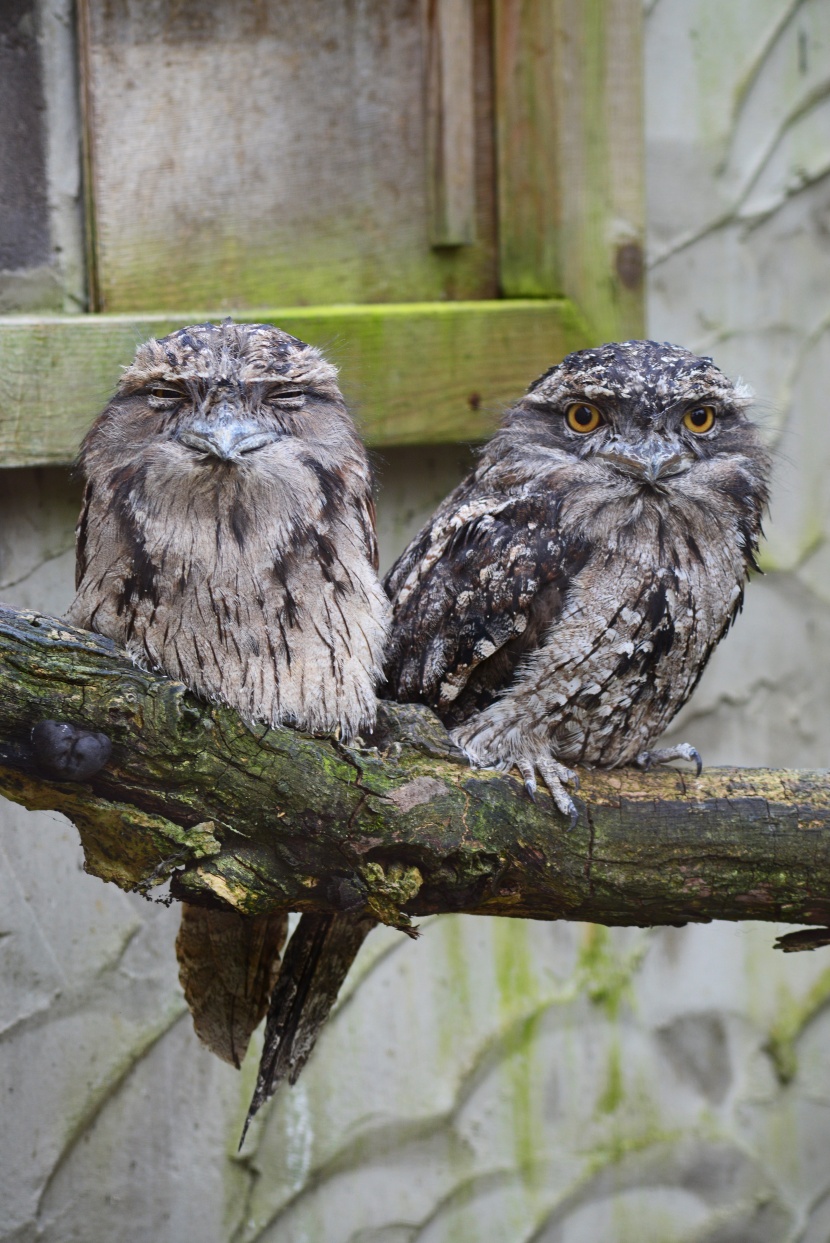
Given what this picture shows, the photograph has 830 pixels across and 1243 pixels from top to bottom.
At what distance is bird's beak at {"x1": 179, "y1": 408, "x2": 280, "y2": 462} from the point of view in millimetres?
1689

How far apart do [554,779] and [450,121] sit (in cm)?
165

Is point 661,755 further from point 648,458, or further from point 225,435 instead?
point 225,435

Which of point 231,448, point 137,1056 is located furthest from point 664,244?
point 137,1056

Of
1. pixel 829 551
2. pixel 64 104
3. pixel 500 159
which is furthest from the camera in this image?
pixel 829 551

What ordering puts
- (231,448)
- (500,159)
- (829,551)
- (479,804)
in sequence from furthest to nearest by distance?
(829,551) < (500,159) < (479,804) < (231,448)

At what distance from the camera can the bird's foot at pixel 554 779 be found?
76.5 inches

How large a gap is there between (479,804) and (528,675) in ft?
1.03

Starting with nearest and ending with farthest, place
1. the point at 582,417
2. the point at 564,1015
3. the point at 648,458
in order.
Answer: the point at 648,458 < the point at 582,417 < the point at 564,1015

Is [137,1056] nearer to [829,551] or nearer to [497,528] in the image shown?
[497,528]

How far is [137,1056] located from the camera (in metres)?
2.70

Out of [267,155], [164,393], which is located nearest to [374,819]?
[164,393]

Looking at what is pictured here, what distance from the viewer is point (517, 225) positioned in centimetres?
295

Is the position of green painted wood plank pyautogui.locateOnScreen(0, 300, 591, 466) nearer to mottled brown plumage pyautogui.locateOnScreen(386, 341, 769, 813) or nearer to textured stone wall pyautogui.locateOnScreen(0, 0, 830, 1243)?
textured stone wall pyautogui.locateOnScreen(0, 0, 830, 1243)

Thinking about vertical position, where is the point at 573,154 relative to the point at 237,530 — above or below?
above
